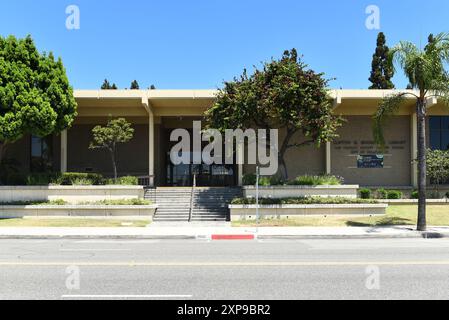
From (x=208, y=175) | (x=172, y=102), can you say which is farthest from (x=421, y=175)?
(x=208, y=175)

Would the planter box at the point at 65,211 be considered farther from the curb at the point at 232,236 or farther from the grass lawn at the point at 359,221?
the grass lawn at the point at 359,221

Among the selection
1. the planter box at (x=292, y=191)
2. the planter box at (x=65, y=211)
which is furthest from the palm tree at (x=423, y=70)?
the planter box at (x=65, y=211)

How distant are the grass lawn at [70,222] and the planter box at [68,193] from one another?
7.67 ft

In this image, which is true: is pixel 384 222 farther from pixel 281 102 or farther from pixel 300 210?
pixel 281 102

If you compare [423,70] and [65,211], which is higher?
[423,70]

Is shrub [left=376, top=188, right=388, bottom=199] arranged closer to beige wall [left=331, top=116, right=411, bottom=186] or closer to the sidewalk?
beige wall [left=331, top=116, right=411, bottom=186]

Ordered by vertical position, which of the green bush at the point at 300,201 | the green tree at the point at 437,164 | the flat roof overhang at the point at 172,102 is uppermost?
the flat roof overhang at the point at 172,102

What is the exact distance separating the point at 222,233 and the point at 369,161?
17.9 m

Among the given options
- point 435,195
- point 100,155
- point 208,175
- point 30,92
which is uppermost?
point 30,92

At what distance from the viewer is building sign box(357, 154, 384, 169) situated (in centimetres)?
3178

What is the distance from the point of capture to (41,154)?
108 ft

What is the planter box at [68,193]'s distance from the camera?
77.5 feet

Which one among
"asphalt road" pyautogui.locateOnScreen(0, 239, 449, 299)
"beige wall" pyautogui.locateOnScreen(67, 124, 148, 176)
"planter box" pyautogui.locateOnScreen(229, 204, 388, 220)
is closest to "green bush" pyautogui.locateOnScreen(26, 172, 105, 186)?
"beige wall" pyautogui.locateOnScreen(67, 124, 148, 176)
